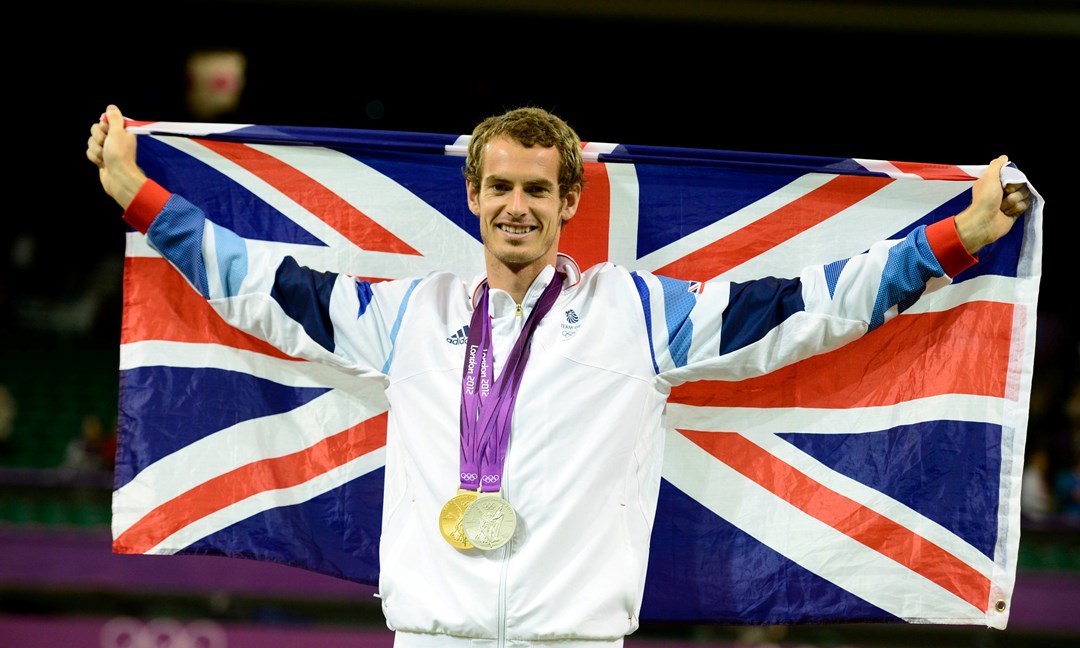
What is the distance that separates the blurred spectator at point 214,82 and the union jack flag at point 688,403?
5624 mm

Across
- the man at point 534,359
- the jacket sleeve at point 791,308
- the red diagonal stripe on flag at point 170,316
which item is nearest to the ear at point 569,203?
the man at point 534,359

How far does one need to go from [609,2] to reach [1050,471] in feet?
13.3

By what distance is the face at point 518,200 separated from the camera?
2445 mm

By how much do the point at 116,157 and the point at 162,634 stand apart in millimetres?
3495

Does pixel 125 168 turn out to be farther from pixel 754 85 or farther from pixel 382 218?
pixel 754 85

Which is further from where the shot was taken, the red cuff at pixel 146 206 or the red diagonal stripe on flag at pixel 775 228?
the red diagonal stripe on flag at pixel 775 228

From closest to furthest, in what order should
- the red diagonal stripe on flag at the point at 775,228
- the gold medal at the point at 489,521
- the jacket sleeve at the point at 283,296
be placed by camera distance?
1. the gold medal at the point at 489,521
2. the jacket sleeve at the point at 283,296
3. the red diagonal stripe on flag at the point at 775,228

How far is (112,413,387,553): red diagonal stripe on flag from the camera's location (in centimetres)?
292

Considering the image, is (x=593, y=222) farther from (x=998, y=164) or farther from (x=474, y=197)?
(x=998, y=164)

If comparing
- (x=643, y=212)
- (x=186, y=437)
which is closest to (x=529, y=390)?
(x=643, y=212)

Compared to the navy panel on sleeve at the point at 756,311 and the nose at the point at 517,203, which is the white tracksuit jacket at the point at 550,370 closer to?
the navy panel on sleeve at the point at 756,311

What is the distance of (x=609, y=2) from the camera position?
7426 millimetres

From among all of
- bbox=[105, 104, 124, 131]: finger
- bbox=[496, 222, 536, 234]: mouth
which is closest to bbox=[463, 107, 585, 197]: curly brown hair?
bbox=[496, 222, 536, 234]: mouth

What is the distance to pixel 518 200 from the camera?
243cm
